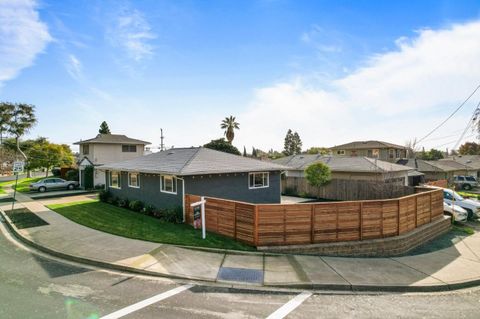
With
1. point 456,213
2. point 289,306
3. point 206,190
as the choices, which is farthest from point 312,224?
point 456,213

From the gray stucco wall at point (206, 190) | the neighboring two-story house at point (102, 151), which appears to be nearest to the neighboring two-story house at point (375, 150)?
the gray stucco wall at point (206, 190)

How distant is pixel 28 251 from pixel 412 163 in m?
43.8

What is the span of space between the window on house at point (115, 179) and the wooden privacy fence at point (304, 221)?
467 inches

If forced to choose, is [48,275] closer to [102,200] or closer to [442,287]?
[442,287]

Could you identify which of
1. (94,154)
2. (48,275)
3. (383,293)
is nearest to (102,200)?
(94,154)

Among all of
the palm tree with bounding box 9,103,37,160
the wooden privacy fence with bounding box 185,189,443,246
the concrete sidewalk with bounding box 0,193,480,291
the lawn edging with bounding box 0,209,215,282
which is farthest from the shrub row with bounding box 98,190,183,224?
the palm tree with bounding box 9,103,37,160

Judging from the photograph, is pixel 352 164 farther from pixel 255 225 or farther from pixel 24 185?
pixel 24 185

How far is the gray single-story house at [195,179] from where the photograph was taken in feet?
51.7

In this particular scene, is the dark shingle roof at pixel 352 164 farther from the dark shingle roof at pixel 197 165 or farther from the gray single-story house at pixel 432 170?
the gray single-story house at pixel 432 170

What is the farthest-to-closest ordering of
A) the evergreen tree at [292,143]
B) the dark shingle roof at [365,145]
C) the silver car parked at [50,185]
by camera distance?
1. the evergreen tree at [292,143]
2. the dark shingle roof at [365,145]
3. the silver car parked at [50,185]

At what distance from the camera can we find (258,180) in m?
19.5

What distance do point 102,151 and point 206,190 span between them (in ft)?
71.3

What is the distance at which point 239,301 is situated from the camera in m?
7.02

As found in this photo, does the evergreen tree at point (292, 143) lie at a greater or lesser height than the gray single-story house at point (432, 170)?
greater
